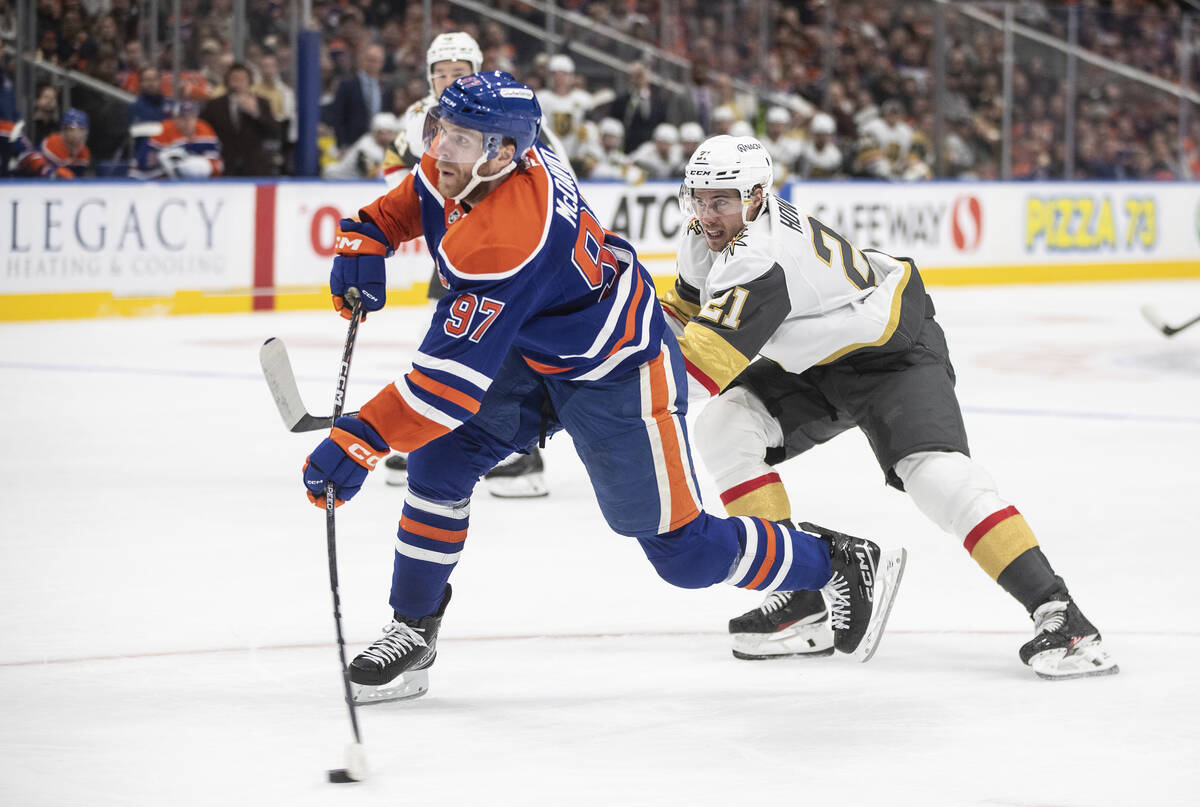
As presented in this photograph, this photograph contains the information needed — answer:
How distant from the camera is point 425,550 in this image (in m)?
3.30

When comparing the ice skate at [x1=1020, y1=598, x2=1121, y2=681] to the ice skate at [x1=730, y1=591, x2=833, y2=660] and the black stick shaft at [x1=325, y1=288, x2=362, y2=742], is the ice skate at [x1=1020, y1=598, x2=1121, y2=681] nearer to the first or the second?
the ice skate at [x1=730, y1=591, x2=833, y2=660]

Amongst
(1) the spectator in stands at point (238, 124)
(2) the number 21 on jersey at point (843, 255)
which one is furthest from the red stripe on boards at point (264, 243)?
(2) the number 21 on jersey at point (843, 255)

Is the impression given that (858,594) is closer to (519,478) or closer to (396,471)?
(519,478)

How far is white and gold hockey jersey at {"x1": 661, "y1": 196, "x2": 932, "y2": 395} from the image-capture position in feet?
11.4

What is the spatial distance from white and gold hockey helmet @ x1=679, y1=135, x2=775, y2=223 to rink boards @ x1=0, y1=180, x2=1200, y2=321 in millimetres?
7442

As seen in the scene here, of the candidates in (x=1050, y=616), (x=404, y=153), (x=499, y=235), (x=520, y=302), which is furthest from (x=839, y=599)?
(x=404, y=153)

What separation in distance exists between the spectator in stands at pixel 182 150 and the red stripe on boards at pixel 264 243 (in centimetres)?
34

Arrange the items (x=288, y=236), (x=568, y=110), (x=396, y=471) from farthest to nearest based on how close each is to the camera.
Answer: (x=568, y=110), (x=288, y=236), (x=396, y=471)

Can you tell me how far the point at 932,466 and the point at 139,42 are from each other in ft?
29.3

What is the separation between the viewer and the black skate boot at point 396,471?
5.79 m

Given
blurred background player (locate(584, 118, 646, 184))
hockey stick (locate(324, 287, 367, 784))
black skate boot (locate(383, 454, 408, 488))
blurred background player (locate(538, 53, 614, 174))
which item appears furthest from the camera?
blurred background player (locate(584, 118, 646, 184))

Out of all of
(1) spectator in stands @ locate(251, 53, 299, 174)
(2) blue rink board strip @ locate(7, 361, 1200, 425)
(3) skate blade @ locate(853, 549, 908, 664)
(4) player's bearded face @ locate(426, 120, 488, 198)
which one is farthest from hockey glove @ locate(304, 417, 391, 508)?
(1) spectator in stands @ locate(251, 53, 299, 174)

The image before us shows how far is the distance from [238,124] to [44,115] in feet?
4.03

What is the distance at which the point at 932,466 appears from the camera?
357 cm
